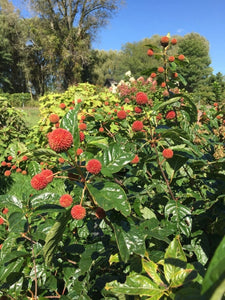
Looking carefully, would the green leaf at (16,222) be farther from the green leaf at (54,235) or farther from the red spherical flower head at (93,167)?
the red spherical flower head at (93,167)

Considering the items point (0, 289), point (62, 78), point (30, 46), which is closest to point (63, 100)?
point (0, 289)

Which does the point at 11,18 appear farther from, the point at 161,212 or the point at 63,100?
the point at 161,212

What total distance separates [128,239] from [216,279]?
54cm

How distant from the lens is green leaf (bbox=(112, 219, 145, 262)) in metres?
0.75

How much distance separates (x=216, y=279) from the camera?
0.89 ft


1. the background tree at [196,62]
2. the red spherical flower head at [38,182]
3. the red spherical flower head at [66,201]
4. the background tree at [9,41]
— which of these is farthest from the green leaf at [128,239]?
the background tree at [196,62]

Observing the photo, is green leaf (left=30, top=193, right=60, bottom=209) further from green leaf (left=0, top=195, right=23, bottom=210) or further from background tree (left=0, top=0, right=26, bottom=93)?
background tree (left=0, top=0, right=26, bottom=93)

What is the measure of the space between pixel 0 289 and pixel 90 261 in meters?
0.43

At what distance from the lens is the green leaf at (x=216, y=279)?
0.27 meters

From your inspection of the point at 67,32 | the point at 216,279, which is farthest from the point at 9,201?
the point at 67,32

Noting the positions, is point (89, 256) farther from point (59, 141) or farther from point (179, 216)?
point (59, 141)

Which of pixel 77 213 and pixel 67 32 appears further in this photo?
pixel 67 32

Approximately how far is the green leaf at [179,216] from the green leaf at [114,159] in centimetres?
39

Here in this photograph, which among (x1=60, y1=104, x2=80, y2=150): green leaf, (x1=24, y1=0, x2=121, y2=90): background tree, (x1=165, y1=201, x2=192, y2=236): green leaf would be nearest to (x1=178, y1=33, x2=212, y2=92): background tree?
(x1=24, y1=0, x2=121, y2=90): background tree
